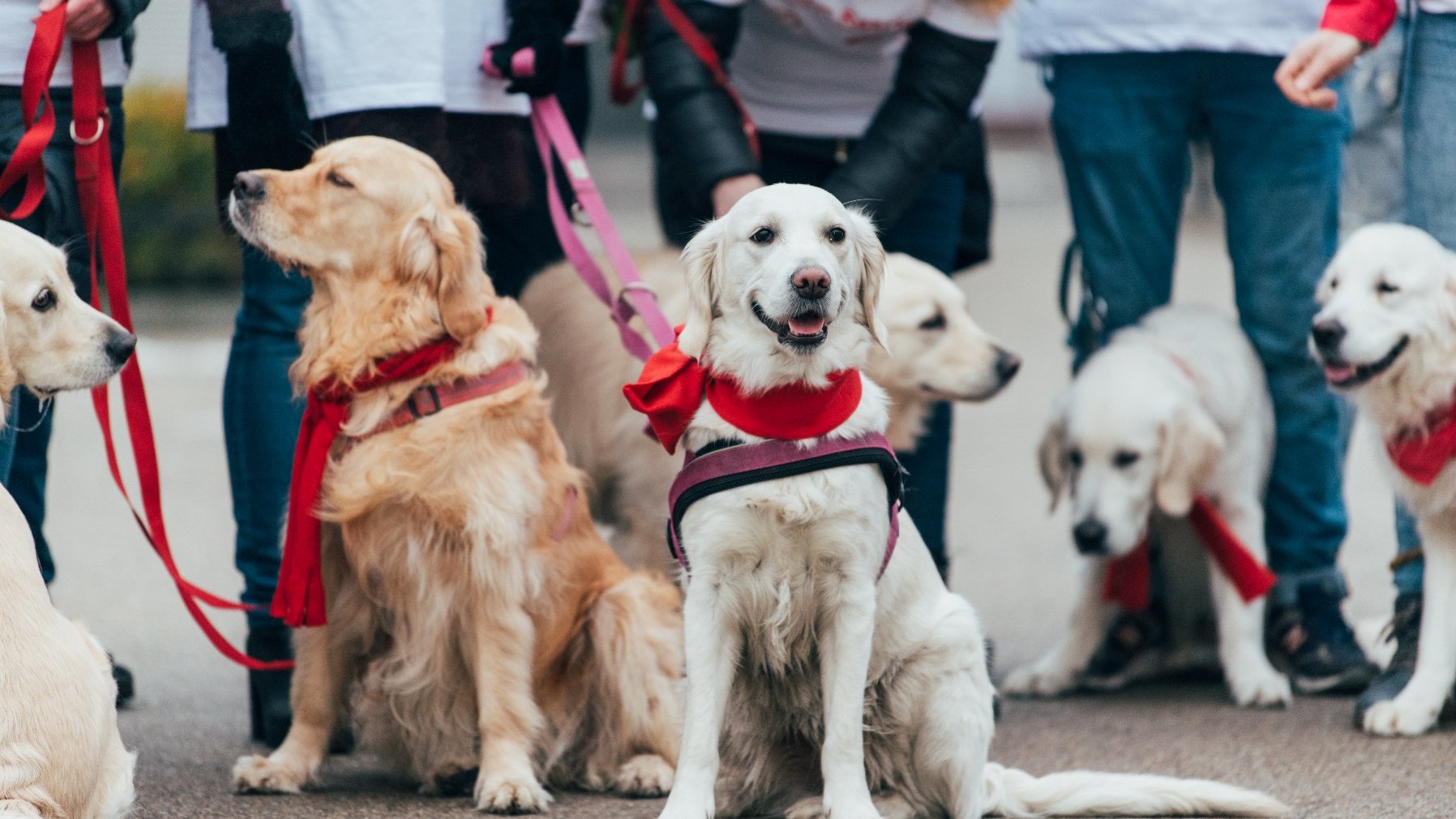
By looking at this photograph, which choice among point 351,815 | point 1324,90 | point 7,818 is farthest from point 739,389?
point 1324,90

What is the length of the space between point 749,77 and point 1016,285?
9895 millimetres

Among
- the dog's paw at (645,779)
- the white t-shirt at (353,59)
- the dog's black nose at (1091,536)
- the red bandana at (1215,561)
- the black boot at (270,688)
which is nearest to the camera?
the dog's paw at (645,779)

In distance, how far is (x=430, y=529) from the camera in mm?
3084

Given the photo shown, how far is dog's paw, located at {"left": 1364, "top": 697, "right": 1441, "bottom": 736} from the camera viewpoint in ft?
12.0

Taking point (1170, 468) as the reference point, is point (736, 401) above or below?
above

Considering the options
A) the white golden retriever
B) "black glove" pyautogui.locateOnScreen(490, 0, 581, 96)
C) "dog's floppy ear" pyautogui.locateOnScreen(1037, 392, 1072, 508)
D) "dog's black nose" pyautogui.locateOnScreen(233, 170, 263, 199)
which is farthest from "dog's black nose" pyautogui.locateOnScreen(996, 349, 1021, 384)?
"dog's black nose" pyautogui.locateOnScreen(233, 170, 263, 199)

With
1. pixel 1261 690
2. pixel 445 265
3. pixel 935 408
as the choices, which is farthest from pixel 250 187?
pixel 1261 690

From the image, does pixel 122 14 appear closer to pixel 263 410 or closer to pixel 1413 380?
pixel 263 410

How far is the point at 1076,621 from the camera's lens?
4.45 metres

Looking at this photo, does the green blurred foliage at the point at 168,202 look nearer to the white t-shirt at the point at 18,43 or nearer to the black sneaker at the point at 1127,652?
the black sneaker at the point at 1127,652

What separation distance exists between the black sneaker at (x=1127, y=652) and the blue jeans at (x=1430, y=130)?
0.75 metres

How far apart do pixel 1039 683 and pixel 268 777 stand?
84.0 inches

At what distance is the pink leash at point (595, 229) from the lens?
11.8ft

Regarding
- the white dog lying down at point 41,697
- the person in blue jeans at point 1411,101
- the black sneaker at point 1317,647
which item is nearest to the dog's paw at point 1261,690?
the black sneaker at point 1317,647
